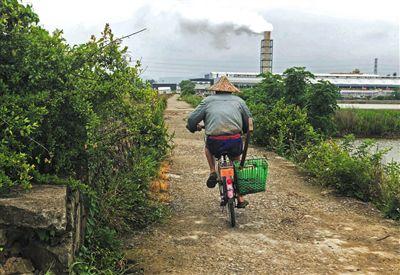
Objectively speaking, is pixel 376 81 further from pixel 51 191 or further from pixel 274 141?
pixel 51 191

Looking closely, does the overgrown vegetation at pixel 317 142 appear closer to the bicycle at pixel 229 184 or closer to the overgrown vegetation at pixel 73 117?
the bicycle at pixel 229 184

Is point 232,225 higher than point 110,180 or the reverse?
the reverse

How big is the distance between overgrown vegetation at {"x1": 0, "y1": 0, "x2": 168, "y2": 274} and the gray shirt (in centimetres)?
89

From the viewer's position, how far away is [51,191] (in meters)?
3.59

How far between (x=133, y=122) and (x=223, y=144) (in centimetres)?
128

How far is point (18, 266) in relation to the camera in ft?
10.9

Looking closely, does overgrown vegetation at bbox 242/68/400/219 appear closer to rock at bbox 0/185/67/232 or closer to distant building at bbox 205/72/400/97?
rock at bbox 0/185/67/232

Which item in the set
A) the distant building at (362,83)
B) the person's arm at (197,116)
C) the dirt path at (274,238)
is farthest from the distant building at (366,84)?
the person's arm at (197,116)

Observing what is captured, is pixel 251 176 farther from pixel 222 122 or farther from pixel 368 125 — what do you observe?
pixel 368 125

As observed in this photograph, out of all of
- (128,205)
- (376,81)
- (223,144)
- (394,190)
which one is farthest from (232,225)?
(376,81)

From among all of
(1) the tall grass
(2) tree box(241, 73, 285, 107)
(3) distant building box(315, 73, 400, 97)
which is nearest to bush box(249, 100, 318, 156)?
(2) tree box(241, 73, 285, 107)

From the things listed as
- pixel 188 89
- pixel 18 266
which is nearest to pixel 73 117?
pixel 18 266

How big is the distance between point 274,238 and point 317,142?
572 centimetres

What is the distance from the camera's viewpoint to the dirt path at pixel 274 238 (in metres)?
4.52
